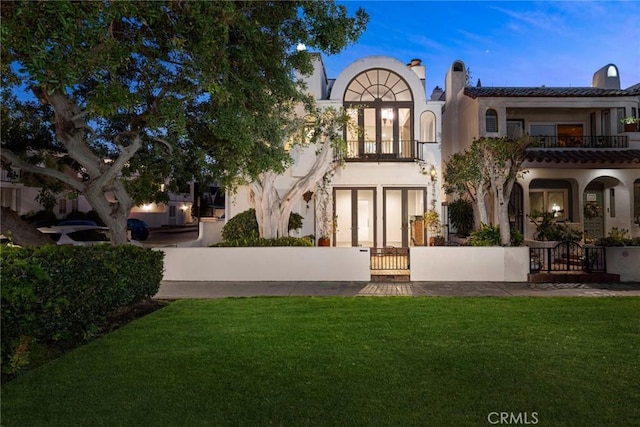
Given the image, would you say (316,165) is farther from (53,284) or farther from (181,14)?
(53,284)

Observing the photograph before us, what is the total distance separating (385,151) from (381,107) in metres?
1.85

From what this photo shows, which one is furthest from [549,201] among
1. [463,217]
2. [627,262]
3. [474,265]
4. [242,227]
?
[242,227]

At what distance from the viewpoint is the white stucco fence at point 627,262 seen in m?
11.4

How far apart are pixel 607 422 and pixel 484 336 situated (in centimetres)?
255

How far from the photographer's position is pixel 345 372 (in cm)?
484

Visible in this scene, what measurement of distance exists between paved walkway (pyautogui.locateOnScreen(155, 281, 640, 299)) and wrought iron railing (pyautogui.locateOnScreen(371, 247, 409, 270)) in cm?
117

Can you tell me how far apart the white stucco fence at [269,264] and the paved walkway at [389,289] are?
1.23ft

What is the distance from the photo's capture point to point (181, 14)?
7.30 metres

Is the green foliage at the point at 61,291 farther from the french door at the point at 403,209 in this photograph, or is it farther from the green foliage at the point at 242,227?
the french door at the point at 403,209

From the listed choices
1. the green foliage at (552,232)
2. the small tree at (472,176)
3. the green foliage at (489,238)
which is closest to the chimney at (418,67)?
the small tree at (472,176)

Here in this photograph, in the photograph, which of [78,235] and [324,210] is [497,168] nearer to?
[324,210]

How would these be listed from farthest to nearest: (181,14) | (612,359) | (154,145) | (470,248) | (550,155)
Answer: (550,155)
(470,248)
(154,145)
(181,14)
(612,359)

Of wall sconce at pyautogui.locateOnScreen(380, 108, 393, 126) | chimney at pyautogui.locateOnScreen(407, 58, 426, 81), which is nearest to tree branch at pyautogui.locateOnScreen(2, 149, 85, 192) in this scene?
wall sconce at pyautogui.locateOnScreen(380, 108, 393, 126)

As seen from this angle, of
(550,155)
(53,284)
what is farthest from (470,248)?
(53,284)
